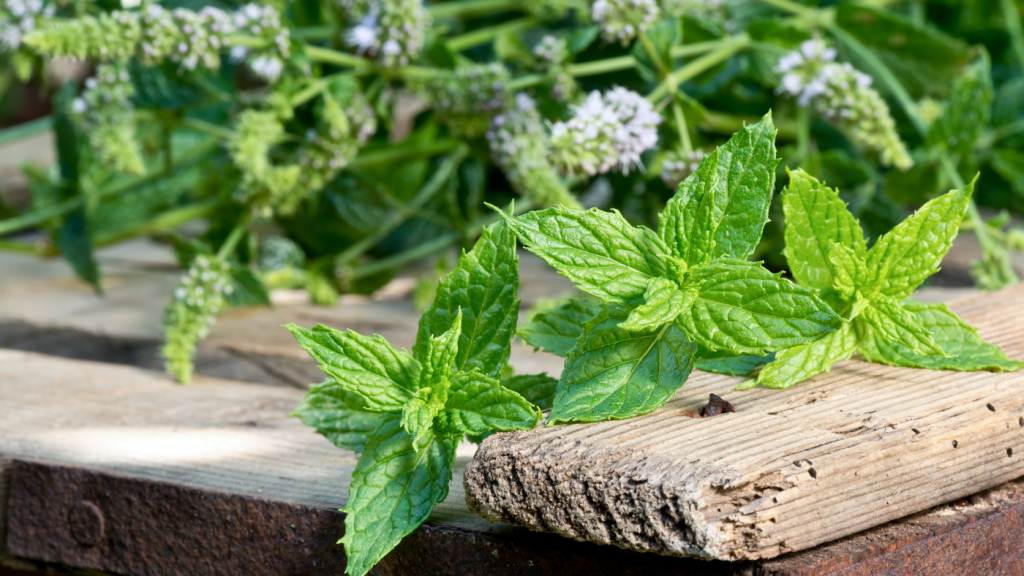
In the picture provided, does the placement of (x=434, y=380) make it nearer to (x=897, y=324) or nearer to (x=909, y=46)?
(x=897, y=324)

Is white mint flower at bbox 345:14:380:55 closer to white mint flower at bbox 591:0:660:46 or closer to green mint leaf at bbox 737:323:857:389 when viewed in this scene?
white mint flower at bbox 591:0:660:46

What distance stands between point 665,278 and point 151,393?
0.62m

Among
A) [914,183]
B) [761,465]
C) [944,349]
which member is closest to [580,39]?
[914,183]

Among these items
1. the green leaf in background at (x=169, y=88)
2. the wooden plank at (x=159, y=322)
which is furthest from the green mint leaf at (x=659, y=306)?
the green leaf in background at (x=169, y=88)

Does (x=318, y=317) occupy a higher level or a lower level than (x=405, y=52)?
lower

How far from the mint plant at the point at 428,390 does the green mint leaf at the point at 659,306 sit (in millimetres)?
83

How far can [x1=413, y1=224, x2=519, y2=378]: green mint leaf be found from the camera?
637 millimetres

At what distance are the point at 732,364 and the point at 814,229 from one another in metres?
0.11

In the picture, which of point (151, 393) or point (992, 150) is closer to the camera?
point (151, 393)

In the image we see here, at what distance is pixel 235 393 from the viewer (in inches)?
40.3

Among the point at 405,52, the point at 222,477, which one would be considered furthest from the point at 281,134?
the point at 222,477

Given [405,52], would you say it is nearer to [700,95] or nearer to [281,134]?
[281,134]

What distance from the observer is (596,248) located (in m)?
0.61

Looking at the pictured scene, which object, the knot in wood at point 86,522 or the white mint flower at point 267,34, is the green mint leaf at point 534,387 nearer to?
the knot in wood at point 86,522
